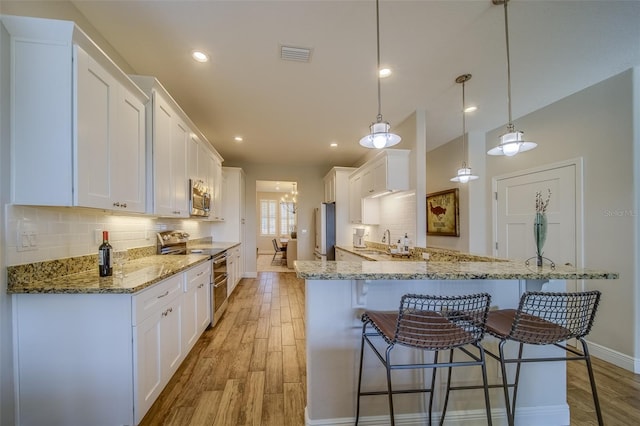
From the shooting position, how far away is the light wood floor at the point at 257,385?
1771 mm

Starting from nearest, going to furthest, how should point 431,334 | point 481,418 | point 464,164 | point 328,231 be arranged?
1. point 431,334
2. point 481,418
3. point 464,164
4. point 328,231

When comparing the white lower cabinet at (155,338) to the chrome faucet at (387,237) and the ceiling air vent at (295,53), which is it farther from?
the chrome faucet at (387,237)

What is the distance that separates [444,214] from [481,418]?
3.50m

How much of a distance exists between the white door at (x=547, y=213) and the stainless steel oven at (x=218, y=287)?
3.80 meters

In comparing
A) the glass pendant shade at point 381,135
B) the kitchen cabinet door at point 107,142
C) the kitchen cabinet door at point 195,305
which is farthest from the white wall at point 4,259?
the glass pendant shade at point 381,135

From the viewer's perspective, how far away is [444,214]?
4703 millimetres

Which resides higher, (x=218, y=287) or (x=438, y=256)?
(x=438, y=256)

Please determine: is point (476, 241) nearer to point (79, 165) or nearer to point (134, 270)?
point (134, 270)

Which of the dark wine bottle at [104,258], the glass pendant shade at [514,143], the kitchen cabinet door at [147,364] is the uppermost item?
the glass pendant shade at [514,143]

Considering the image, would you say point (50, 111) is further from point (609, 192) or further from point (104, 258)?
point (609, 192)

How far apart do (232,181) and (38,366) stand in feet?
14.3

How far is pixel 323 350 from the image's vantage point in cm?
164

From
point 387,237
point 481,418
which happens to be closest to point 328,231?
point 387,237

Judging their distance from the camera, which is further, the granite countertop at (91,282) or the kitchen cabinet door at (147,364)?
the kitchen cabinet door at (147,364)
